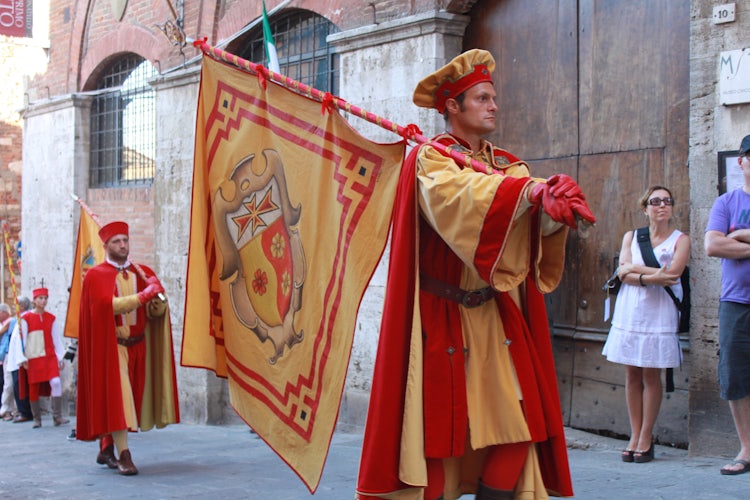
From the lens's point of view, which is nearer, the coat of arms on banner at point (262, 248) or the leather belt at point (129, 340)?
the coat of arms on banner at point (262, 248)

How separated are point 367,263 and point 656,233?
2.94 metres

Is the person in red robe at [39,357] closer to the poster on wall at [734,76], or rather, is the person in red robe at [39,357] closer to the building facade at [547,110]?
the building facade at [547,110]

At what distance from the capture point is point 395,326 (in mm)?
3996

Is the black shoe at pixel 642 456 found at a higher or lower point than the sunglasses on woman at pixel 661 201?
lower

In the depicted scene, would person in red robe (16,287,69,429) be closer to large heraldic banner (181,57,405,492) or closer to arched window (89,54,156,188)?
arched window (89,54,156,188)

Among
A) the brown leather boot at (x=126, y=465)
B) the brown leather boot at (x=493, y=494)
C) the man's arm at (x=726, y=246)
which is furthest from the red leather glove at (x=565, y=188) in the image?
the brown leather boot at (x=126, y=465)

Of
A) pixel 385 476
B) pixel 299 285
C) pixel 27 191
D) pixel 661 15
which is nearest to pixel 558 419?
pixel 385 476

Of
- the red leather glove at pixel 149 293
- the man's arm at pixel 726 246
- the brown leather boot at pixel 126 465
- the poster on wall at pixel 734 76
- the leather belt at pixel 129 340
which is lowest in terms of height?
the brown leather boot at pixel 126 465

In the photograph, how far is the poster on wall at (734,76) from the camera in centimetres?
629

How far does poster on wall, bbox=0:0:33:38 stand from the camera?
15.0 meters

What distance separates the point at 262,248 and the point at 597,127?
3436 millimetres

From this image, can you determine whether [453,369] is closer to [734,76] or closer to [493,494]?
[493,494]

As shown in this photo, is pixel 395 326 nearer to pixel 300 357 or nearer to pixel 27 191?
pixel 300 357

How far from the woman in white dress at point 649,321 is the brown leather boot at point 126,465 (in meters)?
3.54
